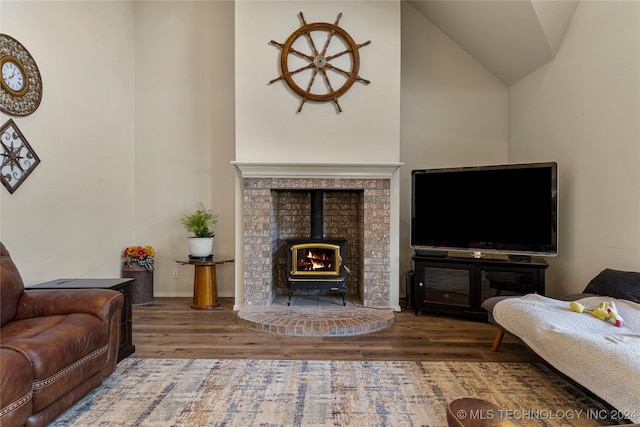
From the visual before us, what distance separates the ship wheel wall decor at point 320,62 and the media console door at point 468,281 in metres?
2.01

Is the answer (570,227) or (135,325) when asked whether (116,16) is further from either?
(570,227)

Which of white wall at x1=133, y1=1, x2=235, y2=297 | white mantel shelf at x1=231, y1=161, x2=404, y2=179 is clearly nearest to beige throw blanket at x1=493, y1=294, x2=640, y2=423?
white mantel shelf at x1=231, y1=161, x2=404, y2=179

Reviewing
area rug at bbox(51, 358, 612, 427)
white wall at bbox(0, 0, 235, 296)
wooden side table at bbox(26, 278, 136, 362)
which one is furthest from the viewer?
white wall at bbox(0, 0, 235, 296)

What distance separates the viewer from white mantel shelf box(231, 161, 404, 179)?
12.2 feet

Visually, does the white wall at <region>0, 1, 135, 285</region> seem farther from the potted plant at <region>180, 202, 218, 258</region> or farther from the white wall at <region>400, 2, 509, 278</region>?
the white wall at <region>400, 2, 509, 278</region>

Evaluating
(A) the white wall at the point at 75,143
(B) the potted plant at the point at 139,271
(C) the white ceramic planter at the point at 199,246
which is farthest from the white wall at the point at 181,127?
(C) the white ceramic planter at the point at 199,246

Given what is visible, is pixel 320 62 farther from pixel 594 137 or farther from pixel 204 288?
pixel 204 288

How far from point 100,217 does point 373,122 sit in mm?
3115

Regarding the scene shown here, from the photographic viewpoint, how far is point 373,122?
Answer: 3850 millimetres

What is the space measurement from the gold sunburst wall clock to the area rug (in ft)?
7.12

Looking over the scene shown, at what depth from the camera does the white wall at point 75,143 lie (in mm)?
2914

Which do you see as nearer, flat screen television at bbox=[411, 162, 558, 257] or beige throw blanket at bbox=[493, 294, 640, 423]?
beige throw blanket at bbox=[493, 294, 640, 423]

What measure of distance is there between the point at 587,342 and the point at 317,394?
59.0 inches

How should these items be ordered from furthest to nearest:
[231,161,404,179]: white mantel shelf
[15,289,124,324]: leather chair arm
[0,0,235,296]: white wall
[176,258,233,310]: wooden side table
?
[176,258,233,310]: wooden side table → [231,161,404,179]: white mantel shelf → [0,0,235,296]: white wall → [15,289,124,324]: leather chair arm
